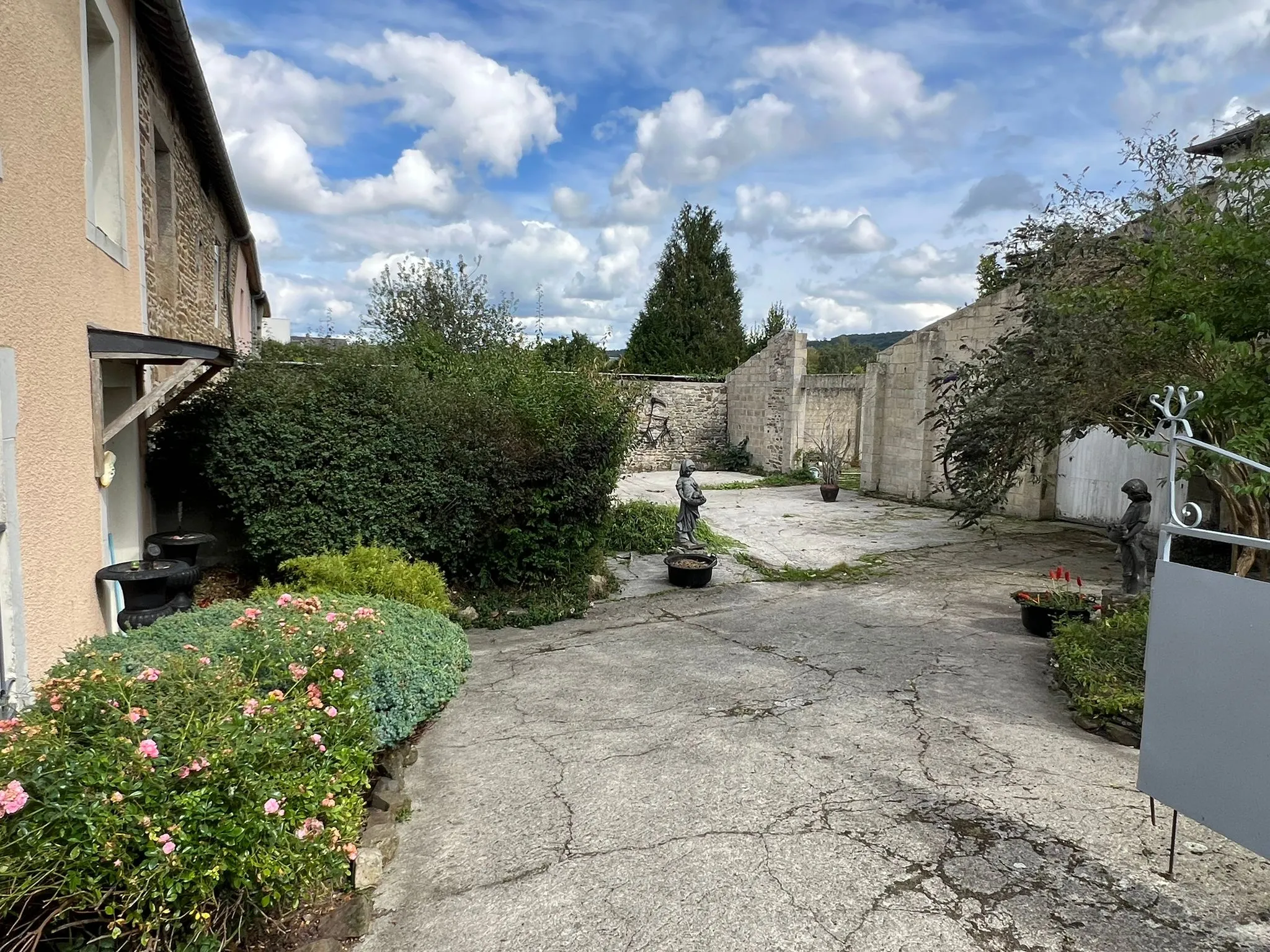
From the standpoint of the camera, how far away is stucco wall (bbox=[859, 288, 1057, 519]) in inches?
559

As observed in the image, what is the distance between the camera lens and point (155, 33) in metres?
7.12

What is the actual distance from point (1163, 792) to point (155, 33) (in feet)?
31.3

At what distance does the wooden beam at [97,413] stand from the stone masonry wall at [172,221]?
6.71 ft

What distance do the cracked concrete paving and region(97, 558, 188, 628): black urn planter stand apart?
7.61 ft

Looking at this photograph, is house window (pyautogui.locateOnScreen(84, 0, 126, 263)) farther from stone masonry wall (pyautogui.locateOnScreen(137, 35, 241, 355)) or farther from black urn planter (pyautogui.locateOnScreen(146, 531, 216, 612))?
black urn planter (pyautogui.locateOnScreen(146, 531, 216, 612))

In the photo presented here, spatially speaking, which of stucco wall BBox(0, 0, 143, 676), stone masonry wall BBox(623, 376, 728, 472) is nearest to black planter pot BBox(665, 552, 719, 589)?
stucco wall BBox(0, 0, 143, 676)

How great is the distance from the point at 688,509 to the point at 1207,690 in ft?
24.3

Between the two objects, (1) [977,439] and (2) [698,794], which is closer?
(2) [698,794]

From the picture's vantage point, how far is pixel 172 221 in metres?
8.22

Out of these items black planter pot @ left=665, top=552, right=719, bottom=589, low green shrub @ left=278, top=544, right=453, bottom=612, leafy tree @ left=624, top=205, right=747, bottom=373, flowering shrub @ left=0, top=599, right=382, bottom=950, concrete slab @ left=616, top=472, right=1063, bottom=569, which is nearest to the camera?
flowering shrub @ left=0, top=599, right=382, bottom=950

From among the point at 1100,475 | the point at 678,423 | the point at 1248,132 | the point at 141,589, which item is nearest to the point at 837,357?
the point at 678,423

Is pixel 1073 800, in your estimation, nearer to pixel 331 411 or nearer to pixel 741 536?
pixel 331 411

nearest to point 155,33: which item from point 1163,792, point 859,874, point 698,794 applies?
point 698,794

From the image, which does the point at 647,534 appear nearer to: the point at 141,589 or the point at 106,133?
the point at 141,589
